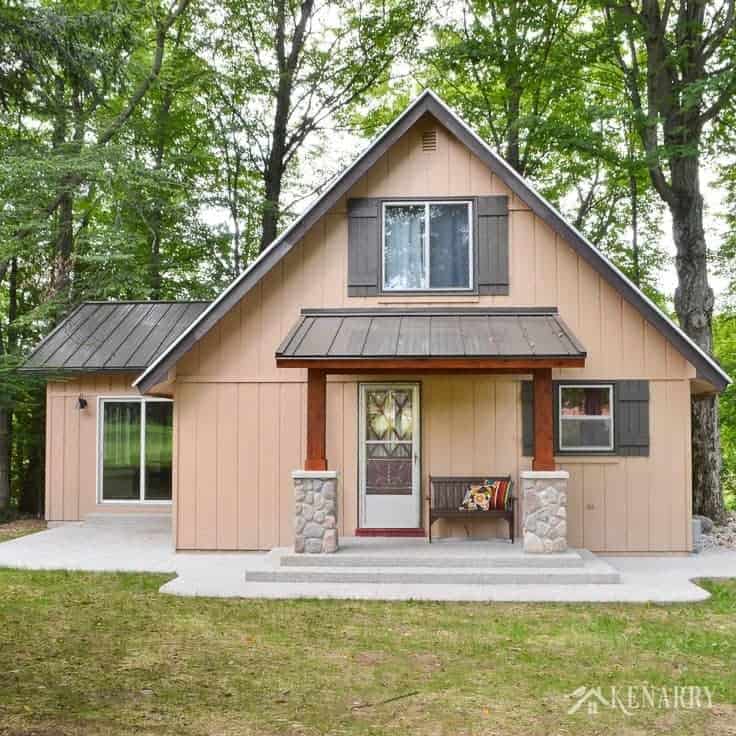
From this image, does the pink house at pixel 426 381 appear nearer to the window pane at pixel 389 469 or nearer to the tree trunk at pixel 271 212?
the window pane at pixel 389 469

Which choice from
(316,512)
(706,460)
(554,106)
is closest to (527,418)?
(316,512)

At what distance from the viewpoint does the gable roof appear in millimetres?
10367

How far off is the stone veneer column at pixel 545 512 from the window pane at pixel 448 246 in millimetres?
2906

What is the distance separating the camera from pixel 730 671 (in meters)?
5.99

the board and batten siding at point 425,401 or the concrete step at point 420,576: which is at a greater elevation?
the board and batten siding at point 425,401

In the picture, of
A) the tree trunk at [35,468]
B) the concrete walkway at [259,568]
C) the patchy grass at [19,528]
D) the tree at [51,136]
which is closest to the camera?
the tree at [51,136]

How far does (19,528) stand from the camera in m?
14.2

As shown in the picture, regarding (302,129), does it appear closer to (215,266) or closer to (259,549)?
(215,266)

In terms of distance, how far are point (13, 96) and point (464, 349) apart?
16.9 feet

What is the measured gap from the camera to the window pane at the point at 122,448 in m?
14.2

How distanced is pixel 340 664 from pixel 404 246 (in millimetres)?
6261

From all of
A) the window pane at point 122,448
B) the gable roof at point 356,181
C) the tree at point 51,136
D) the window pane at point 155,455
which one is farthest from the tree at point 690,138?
the window pane at point 122,448

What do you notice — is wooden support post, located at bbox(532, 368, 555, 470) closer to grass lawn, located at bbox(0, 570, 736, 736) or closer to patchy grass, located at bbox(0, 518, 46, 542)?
grass lawn, located at bbox(0, 570, 736, 736)

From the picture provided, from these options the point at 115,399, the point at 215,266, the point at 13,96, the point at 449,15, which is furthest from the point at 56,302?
the point at 449,15
